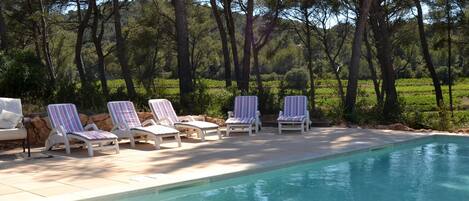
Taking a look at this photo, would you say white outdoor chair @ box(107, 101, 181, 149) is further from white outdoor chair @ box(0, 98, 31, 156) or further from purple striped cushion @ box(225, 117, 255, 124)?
purple striped cushion @ box(225, 117, 255, 124)

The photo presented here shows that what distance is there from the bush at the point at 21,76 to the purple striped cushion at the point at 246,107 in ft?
14.6

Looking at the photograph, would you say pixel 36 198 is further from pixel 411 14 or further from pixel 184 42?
pixel 411 14

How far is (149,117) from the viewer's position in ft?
37.8

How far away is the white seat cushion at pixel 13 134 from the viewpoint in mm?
8023

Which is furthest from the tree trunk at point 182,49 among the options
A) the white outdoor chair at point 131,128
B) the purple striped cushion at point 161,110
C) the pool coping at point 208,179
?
the pool coping at point 208,179

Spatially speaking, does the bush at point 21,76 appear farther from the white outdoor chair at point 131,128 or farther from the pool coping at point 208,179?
the pool coping at point 208,179

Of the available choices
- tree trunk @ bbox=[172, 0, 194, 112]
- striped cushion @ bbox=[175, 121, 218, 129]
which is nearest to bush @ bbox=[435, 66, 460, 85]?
tree trunk @ bbox=[172, 0, 194, 112]

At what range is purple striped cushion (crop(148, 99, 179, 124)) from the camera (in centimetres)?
1076

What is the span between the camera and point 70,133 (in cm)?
878

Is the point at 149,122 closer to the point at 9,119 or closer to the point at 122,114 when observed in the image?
the point at 122,114

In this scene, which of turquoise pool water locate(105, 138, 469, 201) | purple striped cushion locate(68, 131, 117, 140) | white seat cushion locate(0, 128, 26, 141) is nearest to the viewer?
turquoise pool water locate(105, 138, 469, 201)

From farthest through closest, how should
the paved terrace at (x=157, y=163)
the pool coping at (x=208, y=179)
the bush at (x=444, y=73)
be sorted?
the bush at (x=444, y=73), the paved terrace at (x=157, y=163), the pool coping at (x=208, y=179)

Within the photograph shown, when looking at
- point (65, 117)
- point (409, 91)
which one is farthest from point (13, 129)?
point (409, 91)

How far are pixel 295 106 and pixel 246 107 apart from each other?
1.15 meters
